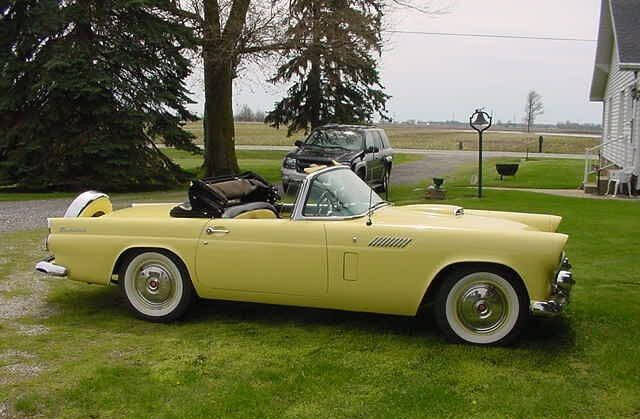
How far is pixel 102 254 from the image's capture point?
5.37 m

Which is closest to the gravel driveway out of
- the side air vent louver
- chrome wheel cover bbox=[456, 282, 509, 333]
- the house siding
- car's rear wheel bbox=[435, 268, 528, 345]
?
the house siding

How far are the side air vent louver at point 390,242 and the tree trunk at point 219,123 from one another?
15819 mm

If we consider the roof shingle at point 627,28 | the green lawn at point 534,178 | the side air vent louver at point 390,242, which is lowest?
the green lawn at point 534,178

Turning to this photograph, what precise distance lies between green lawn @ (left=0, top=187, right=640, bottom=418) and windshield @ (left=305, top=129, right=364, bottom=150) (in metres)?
9.91

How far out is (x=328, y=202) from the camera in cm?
505

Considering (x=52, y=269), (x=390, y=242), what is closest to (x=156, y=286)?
(x=52, y=269)

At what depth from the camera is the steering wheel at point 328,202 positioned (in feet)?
16.4

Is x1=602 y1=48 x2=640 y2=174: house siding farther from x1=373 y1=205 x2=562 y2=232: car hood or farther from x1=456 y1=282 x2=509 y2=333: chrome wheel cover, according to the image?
x1=456 y1=282 x2=509 y2=333: chrome wheel cover

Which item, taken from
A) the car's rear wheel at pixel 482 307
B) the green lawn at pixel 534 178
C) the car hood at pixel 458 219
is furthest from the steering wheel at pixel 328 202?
the green lawn at pixel 534 178

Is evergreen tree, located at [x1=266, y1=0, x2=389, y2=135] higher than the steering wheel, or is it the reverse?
evergreen tree, located at [x1=266, y1=0, x2=389, y2=135]

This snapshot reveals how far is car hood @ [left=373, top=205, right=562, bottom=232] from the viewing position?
4816mm

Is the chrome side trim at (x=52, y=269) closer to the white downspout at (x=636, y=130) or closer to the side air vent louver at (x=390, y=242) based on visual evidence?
the side air vent louver at (x=390, y=242)

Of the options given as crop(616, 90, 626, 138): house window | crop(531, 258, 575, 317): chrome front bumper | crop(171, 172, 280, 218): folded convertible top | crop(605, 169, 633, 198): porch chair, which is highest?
crop(616, 90, 626, 138): house window

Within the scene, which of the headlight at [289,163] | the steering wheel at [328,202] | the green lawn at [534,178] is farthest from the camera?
the green lawn at [534,178]
